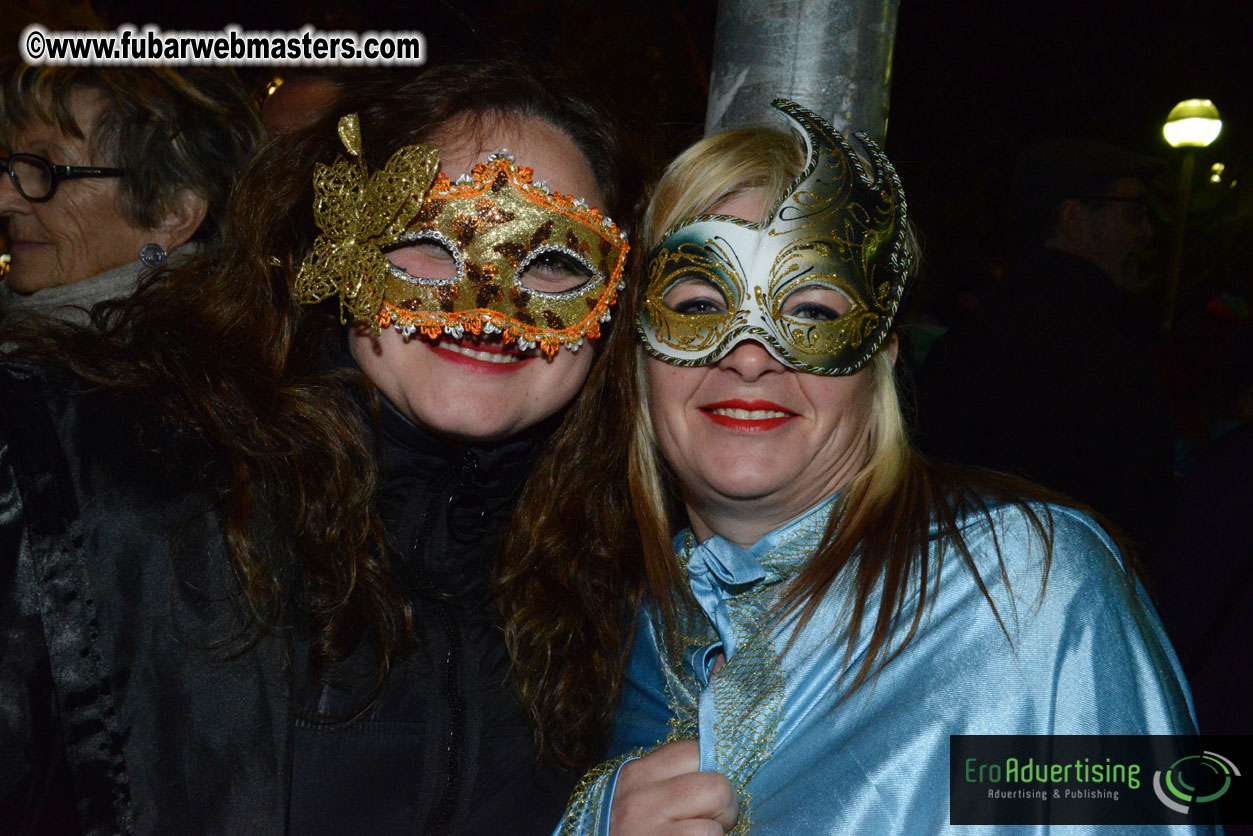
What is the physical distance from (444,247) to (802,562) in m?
0.97

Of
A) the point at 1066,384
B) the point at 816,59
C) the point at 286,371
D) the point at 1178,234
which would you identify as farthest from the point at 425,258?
the point at 1178,234

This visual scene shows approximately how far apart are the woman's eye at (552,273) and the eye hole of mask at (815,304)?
0.44 metres

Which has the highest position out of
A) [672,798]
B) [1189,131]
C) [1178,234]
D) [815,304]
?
[1189,131]

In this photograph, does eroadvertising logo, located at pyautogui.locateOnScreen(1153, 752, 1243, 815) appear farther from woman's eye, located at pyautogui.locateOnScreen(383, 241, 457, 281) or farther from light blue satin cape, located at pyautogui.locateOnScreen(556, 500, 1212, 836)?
woman's eye, located at pyautogui.locateOnScreen(383, 241, 457, 281)

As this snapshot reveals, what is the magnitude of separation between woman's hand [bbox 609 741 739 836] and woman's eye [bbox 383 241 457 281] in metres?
1.04

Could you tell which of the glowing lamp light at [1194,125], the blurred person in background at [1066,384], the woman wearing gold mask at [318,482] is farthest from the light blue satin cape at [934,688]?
the glowing lamp light at [1194,125]

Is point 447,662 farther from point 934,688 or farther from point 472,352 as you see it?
point 934,688

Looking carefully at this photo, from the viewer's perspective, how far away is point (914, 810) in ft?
5.46

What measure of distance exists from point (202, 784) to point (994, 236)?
35.1 feet

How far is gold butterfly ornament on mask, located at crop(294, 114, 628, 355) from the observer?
2076 mm

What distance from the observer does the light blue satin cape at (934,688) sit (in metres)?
1.66

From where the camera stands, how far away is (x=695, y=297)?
2.16 meters

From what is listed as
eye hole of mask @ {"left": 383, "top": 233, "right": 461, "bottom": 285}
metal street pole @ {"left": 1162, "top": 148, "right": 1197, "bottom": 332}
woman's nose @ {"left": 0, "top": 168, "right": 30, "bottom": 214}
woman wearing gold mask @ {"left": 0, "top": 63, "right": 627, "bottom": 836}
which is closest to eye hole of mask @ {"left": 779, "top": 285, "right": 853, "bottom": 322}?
woman wearing gold mask @ {"left": 0, "top": 63, "right": 627, "bottom": 836}

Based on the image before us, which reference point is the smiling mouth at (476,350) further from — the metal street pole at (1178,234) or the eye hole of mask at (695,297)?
the metal street pole at (1178,234)
